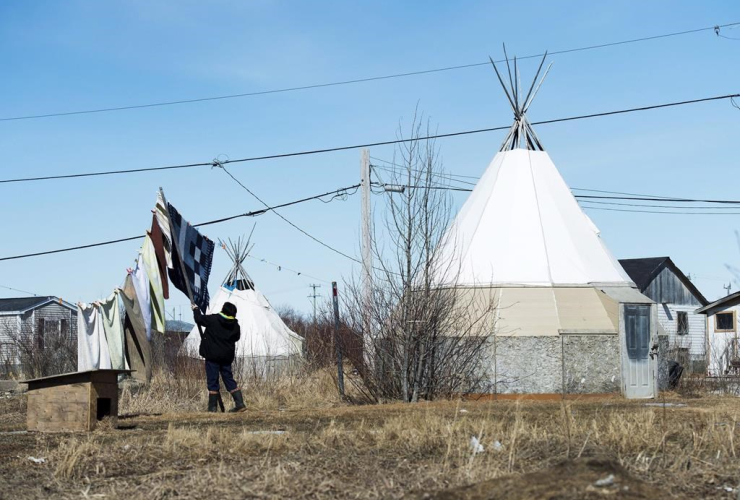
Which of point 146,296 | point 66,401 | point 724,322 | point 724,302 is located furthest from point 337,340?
point 724,322

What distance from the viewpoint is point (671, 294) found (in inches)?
2016

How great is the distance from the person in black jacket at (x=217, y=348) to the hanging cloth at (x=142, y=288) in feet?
7.85

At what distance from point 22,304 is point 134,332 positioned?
136 feet

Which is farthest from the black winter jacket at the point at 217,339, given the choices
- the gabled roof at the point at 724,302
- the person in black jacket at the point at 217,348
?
the gabled roof at the point at 724,302

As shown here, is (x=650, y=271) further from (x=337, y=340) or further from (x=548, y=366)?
(x=337, y=340)

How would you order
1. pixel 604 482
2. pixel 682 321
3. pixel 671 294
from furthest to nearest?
pixel 682 321
pixel 671 294
pixel 604 482

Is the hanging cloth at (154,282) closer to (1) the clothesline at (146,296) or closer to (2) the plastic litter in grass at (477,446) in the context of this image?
(1) the clothesline at (146,296)

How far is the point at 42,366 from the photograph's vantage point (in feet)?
84.6

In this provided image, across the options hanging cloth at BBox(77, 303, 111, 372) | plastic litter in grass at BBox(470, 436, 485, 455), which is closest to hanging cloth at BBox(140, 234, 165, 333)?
hanging cloth at BBox(77, 303, 111, 372)

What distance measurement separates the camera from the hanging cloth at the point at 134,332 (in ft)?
55.6

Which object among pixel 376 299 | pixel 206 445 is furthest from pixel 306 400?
pixel 206 445

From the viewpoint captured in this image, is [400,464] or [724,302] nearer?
[400,464]

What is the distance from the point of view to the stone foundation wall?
61.7ft

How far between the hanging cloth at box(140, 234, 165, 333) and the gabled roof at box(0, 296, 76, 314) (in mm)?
38795
